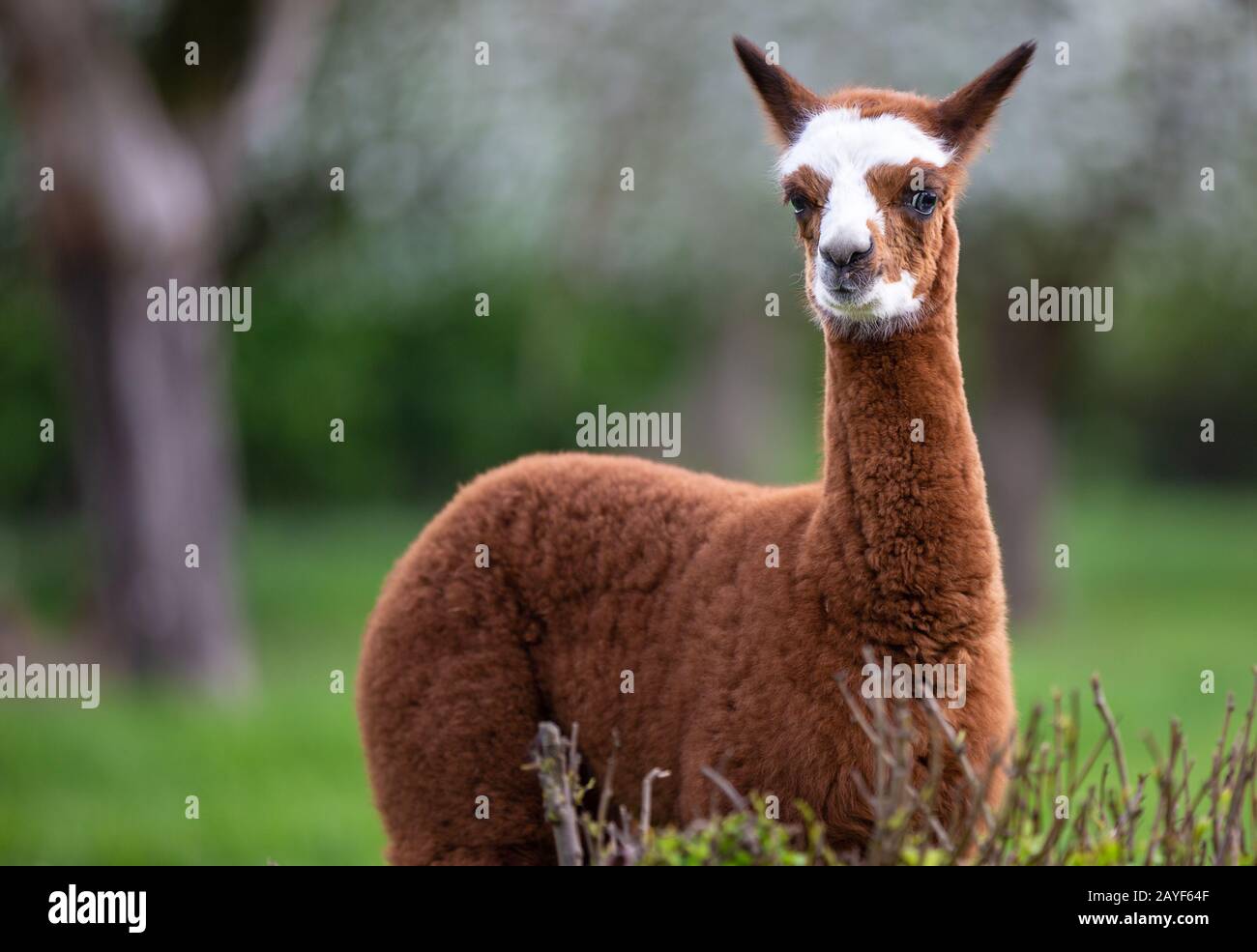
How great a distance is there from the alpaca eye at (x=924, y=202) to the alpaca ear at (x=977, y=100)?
0.16m

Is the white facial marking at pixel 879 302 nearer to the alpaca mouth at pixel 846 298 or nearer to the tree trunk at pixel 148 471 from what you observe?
the alpaca mouth at pixel 846 298

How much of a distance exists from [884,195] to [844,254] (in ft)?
0.74

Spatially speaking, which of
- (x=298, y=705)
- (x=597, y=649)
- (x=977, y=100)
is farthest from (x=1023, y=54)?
(x=298, y=705)

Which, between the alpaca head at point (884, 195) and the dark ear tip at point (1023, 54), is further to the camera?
the dark ear tip at point (1023, 54)

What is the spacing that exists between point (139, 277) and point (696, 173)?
4.66 m

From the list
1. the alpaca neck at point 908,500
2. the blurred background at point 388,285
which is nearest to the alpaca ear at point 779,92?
the alpaca neck at point 908,500

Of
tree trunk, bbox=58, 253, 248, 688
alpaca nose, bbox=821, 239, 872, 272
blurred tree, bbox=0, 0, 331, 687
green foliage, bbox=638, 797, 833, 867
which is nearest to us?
green foliage, bbox=638, 797, 833, 867

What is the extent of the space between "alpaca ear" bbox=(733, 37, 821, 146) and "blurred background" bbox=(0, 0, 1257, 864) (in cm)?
515

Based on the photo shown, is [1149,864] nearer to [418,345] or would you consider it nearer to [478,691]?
[478,691]

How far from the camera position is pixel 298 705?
11.5 meters

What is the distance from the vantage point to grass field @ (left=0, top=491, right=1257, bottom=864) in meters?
8.64

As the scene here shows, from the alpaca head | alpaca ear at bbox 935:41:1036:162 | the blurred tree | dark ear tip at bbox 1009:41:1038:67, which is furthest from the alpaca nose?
the blurred tree

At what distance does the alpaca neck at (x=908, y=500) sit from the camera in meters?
3.55

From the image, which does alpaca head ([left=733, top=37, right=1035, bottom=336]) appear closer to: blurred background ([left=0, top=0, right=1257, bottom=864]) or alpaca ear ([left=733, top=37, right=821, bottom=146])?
alpaca ear ([left=733, top=37, right=821, bottom=146])
